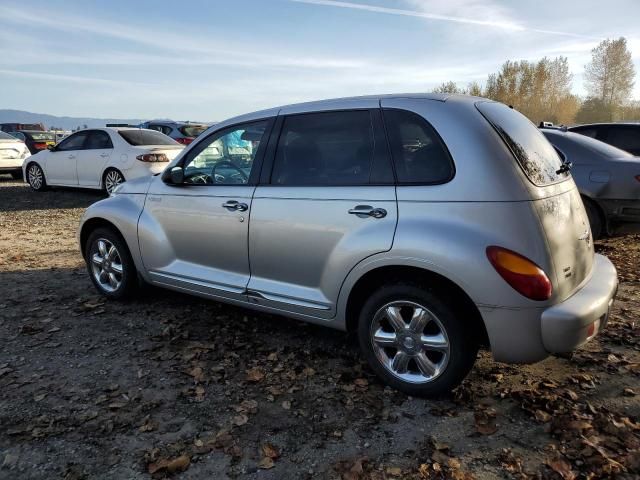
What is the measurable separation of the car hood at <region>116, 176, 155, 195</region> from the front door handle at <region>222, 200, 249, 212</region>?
43.3 inches

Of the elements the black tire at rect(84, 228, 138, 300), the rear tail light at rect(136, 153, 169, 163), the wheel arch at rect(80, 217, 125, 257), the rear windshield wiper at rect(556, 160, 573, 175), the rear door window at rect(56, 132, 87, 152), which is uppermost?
the rear windshield wiper at rect(556, 160, 573, 175)

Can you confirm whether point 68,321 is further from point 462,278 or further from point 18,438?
Result: point 462,278

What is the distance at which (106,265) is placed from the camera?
4980mm

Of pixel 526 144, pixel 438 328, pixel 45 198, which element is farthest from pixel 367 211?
pixel 45 198

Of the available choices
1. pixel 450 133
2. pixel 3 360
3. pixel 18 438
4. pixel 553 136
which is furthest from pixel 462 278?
pixel 553 136

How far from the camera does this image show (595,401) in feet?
10.3

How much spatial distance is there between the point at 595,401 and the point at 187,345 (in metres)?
2.87

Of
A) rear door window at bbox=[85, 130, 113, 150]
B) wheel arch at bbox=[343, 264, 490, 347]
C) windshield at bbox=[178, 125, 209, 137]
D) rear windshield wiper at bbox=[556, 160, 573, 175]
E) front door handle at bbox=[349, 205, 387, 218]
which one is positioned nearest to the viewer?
wheel arch at bbox=[343, 264, 490, 347]

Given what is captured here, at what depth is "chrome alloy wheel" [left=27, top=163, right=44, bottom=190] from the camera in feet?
41.7

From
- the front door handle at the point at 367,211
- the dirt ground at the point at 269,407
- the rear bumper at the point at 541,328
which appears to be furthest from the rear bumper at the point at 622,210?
the front door handle at the point at 367,211

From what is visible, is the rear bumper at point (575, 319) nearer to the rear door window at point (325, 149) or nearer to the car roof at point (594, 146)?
the rear door window at point (325, 149)

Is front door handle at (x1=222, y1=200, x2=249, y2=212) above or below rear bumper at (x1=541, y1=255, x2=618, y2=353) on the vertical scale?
above

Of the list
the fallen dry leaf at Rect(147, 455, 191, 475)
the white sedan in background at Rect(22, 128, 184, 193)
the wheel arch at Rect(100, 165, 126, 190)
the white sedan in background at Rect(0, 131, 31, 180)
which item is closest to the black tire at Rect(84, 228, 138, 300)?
the fallen dry leaf at Rect(147, 455, 191, 475)

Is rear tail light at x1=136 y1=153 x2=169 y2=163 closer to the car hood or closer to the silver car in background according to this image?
the car hood
